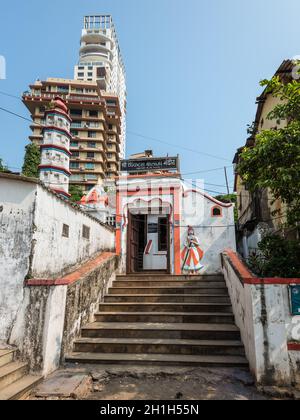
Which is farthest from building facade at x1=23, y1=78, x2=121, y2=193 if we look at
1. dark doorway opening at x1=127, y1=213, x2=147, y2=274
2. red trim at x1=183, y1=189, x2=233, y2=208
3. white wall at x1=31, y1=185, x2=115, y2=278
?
white wall at x1=31, y1=185, x2=115, y2=278

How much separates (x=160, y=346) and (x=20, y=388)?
250 centimetres

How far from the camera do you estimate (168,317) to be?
20.3ft

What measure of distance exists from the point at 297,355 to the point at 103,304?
14.4 ft

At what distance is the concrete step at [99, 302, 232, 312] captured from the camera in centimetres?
635

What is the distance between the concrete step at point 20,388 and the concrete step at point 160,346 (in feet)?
4.15

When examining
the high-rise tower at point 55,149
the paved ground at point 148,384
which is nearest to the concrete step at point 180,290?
the paved ground at point 148,384

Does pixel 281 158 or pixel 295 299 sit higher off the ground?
pixel 281 158

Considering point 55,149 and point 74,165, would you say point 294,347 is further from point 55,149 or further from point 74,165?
point 74,165

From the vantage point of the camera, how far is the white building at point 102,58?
237 ft

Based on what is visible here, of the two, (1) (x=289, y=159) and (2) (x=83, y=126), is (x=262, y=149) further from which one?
(2) (x=83, y=126)

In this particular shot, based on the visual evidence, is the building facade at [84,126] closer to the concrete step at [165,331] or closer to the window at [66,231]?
the window at [66,231]

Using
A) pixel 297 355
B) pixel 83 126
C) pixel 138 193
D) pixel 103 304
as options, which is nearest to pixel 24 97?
pixel 83 126

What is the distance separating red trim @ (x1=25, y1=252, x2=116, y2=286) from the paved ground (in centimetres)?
148

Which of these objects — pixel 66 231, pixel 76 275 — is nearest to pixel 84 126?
pixel 66 231
